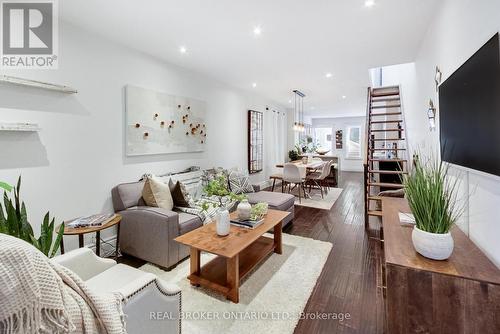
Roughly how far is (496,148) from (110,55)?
11.6 ft

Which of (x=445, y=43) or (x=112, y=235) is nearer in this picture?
(x=445, y=43)

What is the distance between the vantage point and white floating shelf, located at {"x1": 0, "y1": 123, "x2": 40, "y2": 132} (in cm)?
196

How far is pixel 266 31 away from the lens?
8.62 feet

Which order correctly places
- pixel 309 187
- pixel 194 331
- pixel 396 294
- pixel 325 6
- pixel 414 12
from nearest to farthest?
pixel 396 294 → pixel 194 331 → pixel 325 6 → pixel 414 12 → pixel 309 187

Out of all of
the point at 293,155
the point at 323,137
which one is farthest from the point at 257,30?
the point at 323,137

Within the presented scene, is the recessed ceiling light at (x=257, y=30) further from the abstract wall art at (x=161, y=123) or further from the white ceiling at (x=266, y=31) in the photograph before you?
the abstract wall art at (x=161, y=123)

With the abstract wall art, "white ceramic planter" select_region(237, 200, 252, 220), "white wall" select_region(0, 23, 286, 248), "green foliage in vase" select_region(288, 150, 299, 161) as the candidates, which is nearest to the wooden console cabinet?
"white ceramic planter" select_region(237, 200, 252, 220)

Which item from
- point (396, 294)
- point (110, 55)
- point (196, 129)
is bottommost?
point (396, 294)

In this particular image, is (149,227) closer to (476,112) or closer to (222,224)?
(222,224)

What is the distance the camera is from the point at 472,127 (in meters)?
1.32

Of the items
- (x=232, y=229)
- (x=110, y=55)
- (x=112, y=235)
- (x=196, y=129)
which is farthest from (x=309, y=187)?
(x=110, y=55)

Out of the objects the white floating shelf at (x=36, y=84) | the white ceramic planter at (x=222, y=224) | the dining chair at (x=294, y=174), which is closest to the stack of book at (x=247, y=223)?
the white ceramic planter at (x=222, y=224)

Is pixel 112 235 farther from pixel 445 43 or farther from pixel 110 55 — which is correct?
pixel 445 43

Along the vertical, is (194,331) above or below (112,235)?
below
